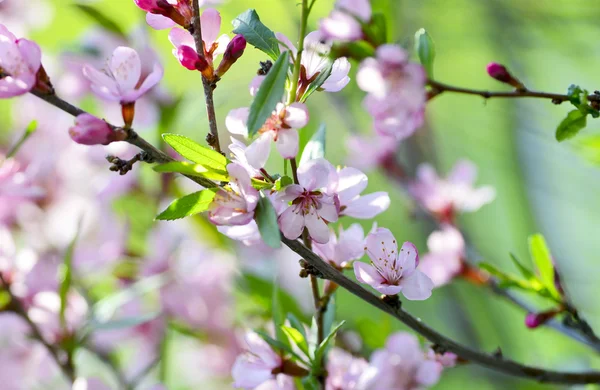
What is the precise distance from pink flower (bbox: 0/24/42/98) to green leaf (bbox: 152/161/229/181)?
0.43 feet

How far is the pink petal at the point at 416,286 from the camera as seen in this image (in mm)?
533

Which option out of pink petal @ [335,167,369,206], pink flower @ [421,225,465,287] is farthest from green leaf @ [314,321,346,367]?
pink flower @ [421,225,465,287]

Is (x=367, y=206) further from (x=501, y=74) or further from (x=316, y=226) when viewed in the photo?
(x=501, y=74)

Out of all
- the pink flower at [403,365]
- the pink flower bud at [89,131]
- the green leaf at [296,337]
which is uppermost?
the pink flower bud at [89,131]

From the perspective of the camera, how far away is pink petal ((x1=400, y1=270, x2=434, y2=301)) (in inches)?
21.0

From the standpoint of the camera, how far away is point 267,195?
524 millimetres

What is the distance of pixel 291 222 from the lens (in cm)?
50

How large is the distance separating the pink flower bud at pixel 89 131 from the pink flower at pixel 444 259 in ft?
1.91

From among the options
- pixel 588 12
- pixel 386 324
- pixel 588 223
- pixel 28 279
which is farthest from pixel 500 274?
pixel 588 223

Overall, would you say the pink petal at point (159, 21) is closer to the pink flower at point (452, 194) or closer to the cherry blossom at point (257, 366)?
the cherry blossom at point (257, 366)

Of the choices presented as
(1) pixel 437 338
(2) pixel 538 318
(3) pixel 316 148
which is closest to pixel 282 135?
(3) pixel 316 148

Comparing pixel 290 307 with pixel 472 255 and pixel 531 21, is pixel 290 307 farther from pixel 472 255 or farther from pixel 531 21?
pixel 531 21

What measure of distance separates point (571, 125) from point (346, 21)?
0.71ft

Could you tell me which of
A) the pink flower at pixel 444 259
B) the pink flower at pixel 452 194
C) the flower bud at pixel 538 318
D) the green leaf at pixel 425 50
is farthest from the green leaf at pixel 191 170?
the pink flower at pixel 452 194
